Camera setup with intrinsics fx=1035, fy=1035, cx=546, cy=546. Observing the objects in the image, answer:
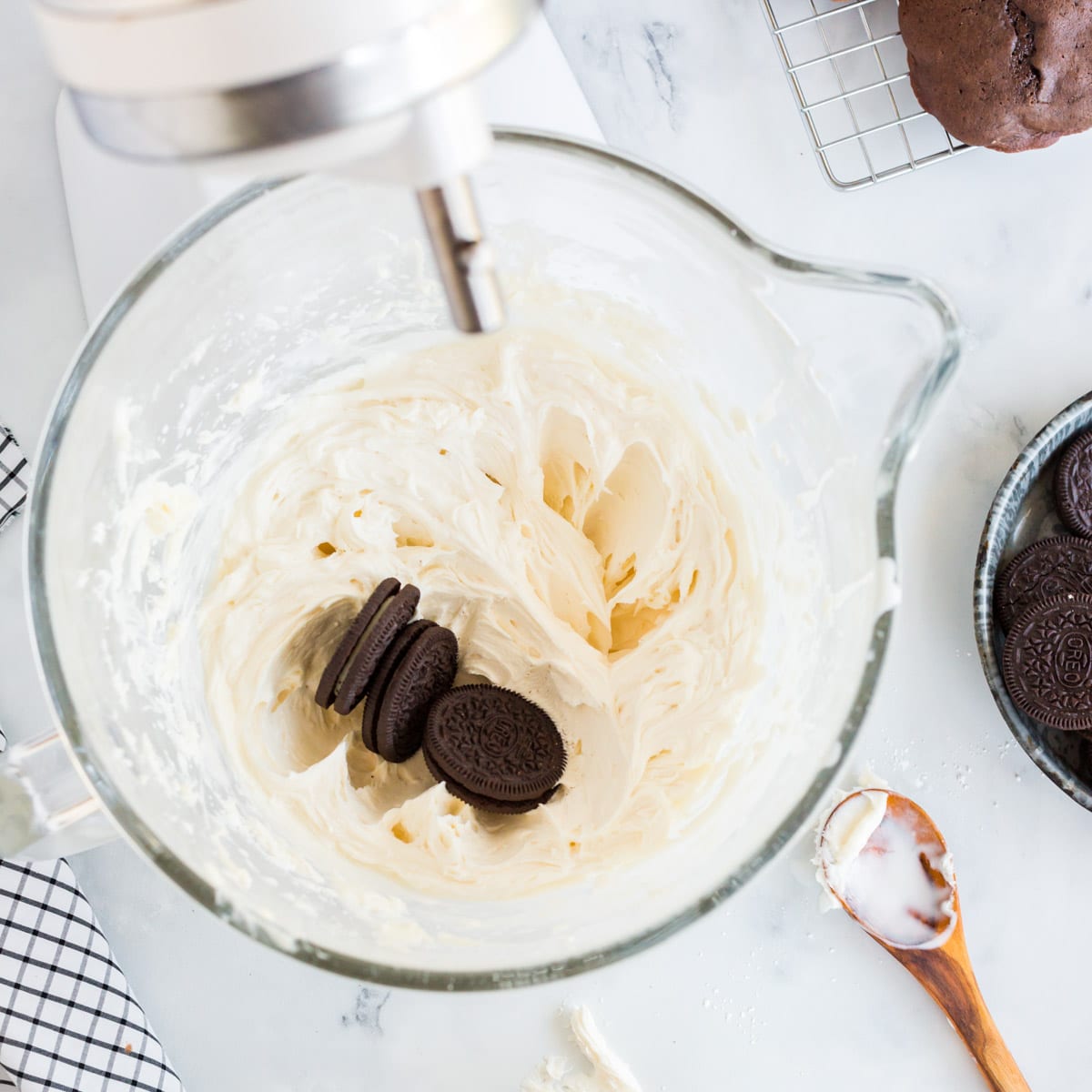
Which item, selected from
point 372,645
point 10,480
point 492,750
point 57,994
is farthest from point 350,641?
point 57,994

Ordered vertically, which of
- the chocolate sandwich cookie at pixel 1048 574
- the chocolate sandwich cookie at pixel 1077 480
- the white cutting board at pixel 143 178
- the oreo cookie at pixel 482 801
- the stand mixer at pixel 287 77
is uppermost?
the stand mixer at pixel 287 77

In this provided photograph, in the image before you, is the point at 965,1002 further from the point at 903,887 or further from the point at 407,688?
the point at 407,688

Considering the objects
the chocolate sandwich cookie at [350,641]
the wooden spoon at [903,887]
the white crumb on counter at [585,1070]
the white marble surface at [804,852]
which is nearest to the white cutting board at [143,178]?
the white marble surface at [804,852]

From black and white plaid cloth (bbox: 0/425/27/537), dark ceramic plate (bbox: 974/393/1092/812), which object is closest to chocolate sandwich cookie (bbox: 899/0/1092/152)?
dark ceramic plate (bbox: 974/393/1092/812)

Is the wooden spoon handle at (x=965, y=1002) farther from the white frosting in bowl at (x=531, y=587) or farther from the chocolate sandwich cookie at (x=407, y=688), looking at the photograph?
the chocolate sandwich cookie at (x=407, y=688)

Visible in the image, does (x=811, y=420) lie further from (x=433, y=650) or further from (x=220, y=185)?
(x=220, y=185)

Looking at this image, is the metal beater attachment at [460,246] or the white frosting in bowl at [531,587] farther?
the white frosting in bowl at [531,587]

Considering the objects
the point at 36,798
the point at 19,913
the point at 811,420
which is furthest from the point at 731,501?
the point at 19,913
